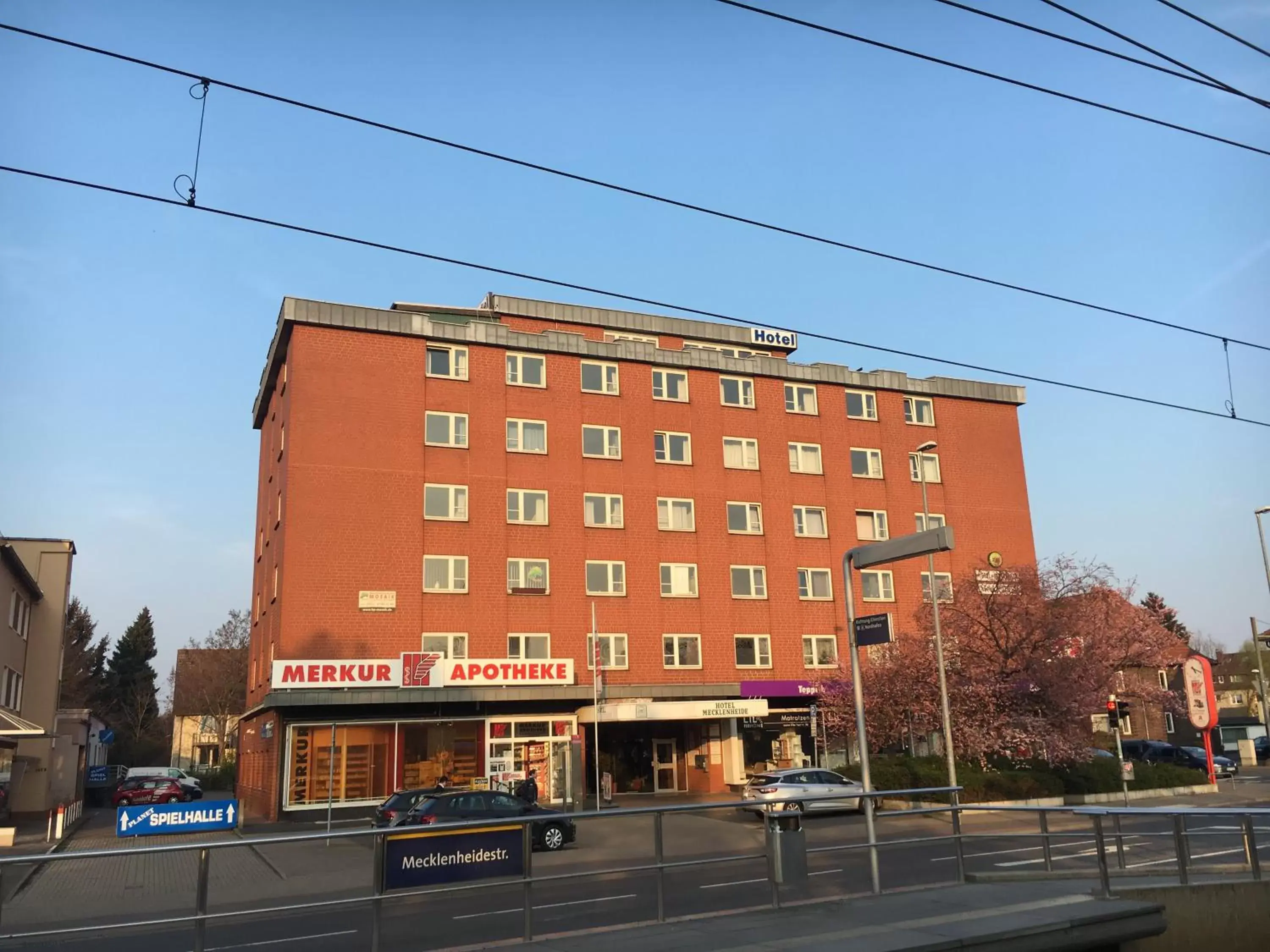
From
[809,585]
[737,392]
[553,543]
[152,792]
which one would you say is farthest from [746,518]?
[152,792]

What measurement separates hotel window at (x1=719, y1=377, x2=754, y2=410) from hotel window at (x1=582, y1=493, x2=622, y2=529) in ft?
23.4

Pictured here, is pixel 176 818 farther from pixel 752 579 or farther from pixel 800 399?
pixel 800 399

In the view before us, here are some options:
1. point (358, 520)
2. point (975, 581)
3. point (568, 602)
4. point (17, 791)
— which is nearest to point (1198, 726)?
point (975, 581)

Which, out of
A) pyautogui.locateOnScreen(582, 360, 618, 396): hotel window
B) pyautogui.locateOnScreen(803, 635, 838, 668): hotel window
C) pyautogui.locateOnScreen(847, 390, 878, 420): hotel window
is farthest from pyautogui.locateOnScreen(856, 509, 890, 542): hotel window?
pyautogui.locateOnScreen(582, 360, 618, 396): hotel window

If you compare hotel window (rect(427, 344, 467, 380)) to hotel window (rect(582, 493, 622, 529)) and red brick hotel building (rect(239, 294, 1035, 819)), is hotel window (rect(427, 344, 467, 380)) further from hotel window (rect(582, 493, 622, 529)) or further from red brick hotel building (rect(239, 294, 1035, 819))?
hotel window (rect(582, 493, 622, 529))

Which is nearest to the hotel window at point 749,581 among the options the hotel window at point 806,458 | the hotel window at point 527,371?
the hotel window at point 806,458

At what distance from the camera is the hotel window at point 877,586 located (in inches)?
1801

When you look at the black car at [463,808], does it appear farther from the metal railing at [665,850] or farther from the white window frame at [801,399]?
the white window frame at [801,399]

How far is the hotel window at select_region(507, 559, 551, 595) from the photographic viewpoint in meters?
39.8

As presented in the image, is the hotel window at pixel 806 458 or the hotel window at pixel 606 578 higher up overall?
the hotel window at pixel 806 458

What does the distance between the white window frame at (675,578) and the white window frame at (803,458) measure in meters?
6.96

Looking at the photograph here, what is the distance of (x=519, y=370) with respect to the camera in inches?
1663

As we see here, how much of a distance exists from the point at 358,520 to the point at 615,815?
97.0 ft

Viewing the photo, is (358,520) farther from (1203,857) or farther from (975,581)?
(1203,857)
